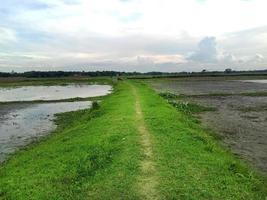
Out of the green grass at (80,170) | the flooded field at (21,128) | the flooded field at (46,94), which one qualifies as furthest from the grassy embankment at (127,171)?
the flooded field at (46,94)

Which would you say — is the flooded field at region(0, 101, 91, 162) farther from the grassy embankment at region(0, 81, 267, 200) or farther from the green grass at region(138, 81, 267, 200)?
the green grass at region(138, 81, 267, 200)

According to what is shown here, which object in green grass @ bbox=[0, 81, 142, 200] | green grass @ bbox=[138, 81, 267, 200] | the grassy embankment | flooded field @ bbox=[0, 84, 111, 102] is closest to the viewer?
green grass @ bbox=[138, 81, 267, 200]

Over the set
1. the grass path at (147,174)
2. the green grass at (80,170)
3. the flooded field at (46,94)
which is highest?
the grass path at (147,174)

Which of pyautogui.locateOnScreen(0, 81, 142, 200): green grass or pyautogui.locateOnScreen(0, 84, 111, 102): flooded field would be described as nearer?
pyautogui.locateOnScreen(0, 81, 142, 200): green grass

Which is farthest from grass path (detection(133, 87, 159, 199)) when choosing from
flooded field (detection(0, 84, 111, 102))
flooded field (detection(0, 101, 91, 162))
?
flooded field (detection(0, 84, 111, 102))

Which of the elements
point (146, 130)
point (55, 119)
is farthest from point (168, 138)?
point (55, 119)

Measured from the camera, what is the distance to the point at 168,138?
14.7 m

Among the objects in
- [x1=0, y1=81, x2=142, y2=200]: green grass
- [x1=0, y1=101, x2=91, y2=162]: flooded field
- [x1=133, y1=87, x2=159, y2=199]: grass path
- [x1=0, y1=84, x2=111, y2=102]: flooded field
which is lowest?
[x1=0, y1=84, x2=111, y2=102]: flooded field

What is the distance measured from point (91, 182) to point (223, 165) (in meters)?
3.72

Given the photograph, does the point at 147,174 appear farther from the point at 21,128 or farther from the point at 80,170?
the point at 21,128

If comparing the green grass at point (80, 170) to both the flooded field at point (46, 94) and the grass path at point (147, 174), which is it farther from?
the flooded field at point (46, 94)

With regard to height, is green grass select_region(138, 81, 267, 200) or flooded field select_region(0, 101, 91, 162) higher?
green grass select_region(138, 81, 267, 200)

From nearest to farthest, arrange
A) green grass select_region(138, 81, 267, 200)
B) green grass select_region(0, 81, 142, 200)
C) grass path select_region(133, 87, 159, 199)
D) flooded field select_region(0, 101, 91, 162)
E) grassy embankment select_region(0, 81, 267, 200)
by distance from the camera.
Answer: grass path select_region(133, 87, 159, 199) → green grass select_region(138, 81, 267, 200) → grassy embankment select_region(0, 81, 267, 200) → green grass select_region(0, 81, 142, 200) → flooded field select_region(0, 101, 91, 162)

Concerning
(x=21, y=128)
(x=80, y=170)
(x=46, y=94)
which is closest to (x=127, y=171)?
(x=80, y=170)
